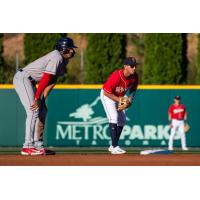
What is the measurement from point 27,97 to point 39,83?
0.34 meters

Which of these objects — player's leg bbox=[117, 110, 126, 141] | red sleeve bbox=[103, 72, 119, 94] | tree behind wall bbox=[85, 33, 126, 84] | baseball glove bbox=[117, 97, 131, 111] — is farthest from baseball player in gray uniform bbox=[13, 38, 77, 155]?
tree behind wall bbox=[85, 33, 126, 84]

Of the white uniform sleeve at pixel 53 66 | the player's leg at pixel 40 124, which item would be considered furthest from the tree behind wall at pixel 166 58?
the white uniform sleeve at pixel 53 66

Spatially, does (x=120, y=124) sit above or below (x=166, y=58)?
below

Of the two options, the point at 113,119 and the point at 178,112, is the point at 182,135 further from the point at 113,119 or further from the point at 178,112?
the point at 113,119

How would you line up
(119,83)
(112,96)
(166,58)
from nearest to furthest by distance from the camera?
(112,96)
(119,83)
(166,58)

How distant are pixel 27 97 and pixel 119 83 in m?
1.89

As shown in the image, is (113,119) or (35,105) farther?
(113,119)

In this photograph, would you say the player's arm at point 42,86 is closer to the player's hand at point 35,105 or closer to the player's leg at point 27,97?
the player's hand at point 35,105

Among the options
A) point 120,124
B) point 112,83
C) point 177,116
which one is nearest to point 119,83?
point 112,83

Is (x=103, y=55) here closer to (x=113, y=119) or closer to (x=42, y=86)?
(x=113, y=119)

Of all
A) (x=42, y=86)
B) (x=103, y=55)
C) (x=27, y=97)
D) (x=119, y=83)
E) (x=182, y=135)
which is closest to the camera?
(x=42, y=86)

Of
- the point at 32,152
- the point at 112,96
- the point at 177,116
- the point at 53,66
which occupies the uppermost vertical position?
the point at 53,66

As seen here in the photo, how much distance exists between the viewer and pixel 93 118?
27453 millimetres

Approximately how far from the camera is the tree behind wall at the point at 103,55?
33.9 meters
